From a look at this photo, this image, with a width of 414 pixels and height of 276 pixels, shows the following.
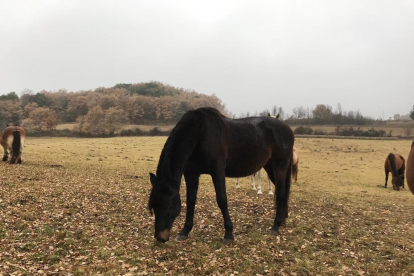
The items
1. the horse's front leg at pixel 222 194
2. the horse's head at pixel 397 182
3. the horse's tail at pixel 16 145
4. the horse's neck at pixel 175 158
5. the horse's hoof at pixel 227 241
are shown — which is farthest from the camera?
the horse's head at pixel 397 182

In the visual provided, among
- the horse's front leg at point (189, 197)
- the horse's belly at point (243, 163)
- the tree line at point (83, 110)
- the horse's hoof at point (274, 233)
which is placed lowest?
the horse's hoof at point (274, 233)


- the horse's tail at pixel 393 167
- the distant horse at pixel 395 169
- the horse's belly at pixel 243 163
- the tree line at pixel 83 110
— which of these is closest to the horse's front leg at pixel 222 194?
the horse's belly at pixel 243 163

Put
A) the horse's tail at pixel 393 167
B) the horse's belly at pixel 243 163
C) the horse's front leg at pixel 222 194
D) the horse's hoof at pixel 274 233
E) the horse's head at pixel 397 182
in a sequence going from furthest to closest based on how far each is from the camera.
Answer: the horse's tail at pixel 393 167
the horse's head at pixel 397 182
the horse's hoof at pixel 274 233
the horse's belly at pixel 243 163
the horse's front leg at pixel 222 194

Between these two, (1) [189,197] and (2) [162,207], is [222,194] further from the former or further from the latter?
(2) [162,207]

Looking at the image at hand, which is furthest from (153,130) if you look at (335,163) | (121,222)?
(121,222)

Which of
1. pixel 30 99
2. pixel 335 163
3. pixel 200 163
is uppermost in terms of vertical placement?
pixel 30 99

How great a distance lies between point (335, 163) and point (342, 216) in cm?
2307

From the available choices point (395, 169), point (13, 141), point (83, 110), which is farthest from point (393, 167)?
point (83, 110)

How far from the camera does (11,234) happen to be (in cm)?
572

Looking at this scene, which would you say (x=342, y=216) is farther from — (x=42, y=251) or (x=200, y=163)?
(x=42, y=251)

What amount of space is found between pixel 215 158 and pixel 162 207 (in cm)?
144

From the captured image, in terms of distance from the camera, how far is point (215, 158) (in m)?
5.44

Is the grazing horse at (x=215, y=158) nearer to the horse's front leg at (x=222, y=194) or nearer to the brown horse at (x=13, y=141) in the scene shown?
the horse's front leg at (x=222, y=194)

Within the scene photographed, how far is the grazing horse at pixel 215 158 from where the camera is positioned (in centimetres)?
483
